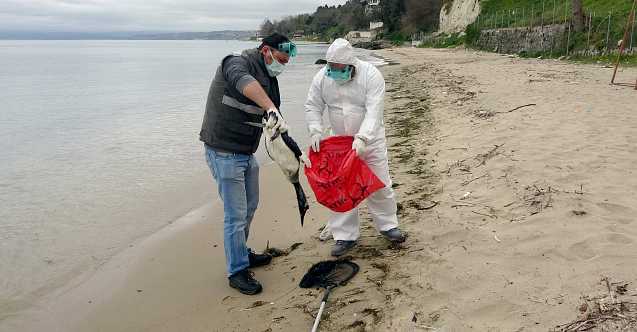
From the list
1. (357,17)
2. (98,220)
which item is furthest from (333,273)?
(357,17)

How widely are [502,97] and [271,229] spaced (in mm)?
6872

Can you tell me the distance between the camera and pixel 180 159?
29.4ft

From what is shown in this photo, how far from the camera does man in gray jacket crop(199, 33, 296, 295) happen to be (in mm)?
3453

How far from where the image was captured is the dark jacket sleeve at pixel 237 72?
3.25 metres

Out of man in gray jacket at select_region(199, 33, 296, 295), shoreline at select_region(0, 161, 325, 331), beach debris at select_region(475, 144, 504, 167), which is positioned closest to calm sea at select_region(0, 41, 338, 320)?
shoreline at select_region(0, 161, 325, 331)

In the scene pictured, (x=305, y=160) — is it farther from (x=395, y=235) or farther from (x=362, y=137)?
(x=395, y=235)

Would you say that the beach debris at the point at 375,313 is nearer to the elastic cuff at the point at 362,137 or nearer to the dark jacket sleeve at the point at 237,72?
the elastic cuff at the point at 362,137

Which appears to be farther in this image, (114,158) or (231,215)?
(114,158)

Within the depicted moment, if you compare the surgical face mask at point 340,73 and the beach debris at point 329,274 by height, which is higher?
the surgical face mask at point 340,73

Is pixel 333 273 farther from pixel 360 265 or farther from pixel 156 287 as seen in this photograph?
pixel 156 287

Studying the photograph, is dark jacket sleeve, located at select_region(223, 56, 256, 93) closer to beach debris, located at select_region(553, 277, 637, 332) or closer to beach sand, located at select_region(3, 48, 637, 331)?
beach sand, located at select_region(3, 48, 637, 331)

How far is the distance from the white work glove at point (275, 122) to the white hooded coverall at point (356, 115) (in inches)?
21.3

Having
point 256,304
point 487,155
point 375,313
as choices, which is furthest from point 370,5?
point 375,313

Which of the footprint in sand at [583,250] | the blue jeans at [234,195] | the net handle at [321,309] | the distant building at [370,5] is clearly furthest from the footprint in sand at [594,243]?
the distant building at [370,5]
